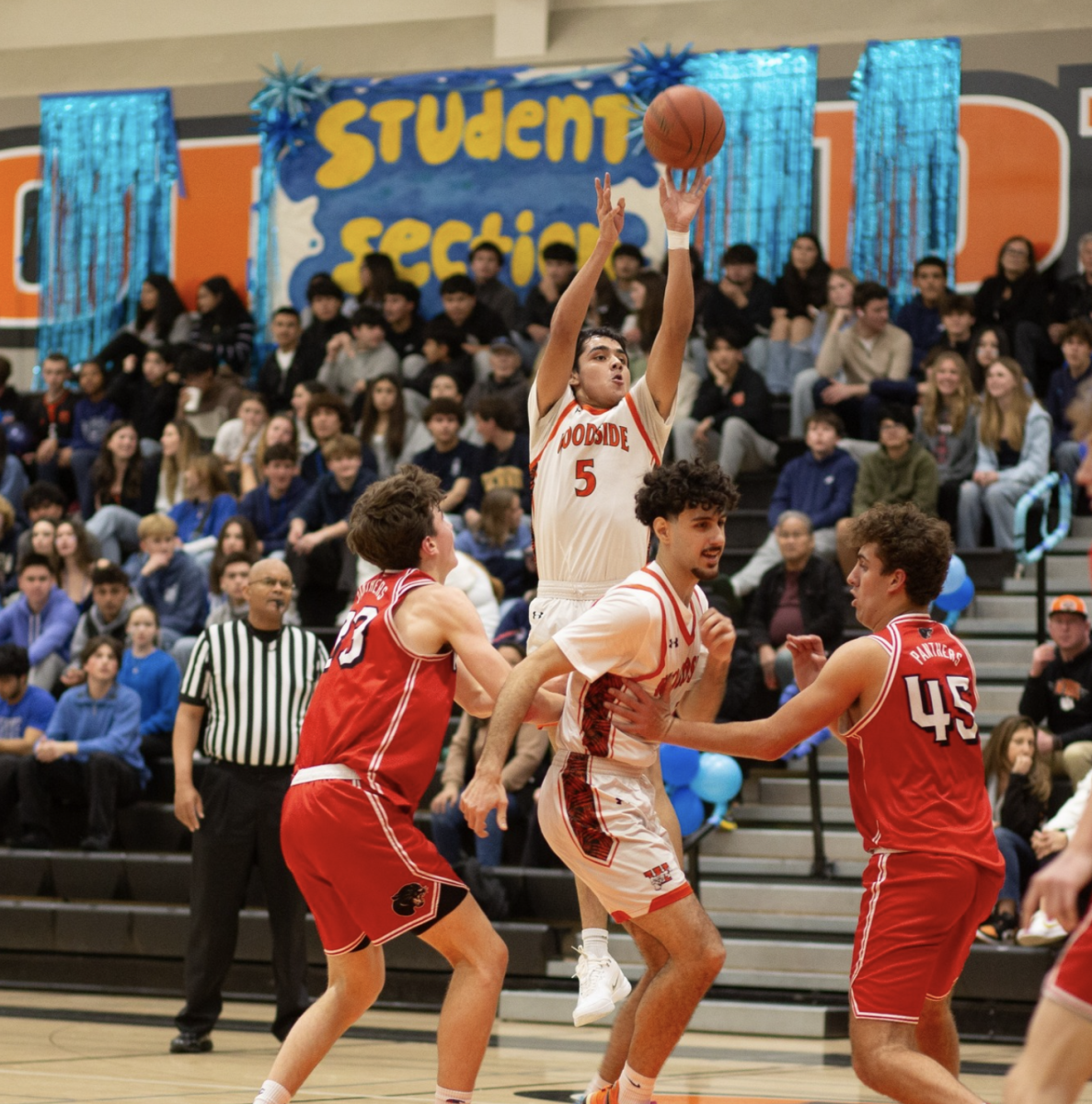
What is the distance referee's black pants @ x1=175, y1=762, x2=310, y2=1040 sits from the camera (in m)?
7.96

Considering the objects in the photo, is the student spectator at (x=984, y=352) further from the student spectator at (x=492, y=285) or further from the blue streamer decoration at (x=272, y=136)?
the blue streamer decoration at (x=272, y=136)

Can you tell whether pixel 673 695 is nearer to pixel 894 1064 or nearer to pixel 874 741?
pixel 874 741

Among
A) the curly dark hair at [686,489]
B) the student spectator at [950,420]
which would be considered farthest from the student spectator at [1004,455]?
the curly dark hair at [686,489]

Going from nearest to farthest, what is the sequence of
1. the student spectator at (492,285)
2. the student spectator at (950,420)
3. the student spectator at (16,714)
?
the student spectator at (16,714) < the student spectator at (950,420) < the student spectator at (492,285)

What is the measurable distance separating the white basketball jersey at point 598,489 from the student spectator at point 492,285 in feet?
29.7

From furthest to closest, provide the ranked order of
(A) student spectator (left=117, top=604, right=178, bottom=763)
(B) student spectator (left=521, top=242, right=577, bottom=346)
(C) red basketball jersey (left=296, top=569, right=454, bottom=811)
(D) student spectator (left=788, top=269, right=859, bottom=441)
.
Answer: (B) student spectator (left=521, top=242, right=577, bottom=346) < (D) student spectator (left=788, top=269, right=859, bottom=441) < (A) student spectator (left=117, top=604, right=178, bottom=763) < (C) red basketball jersey (left=296, top=569, right=454, bottom=811)

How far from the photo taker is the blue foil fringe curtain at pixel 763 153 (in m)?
14.9

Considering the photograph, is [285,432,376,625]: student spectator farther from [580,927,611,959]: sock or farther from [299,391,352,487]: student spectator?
[580,927,611,959]: sock

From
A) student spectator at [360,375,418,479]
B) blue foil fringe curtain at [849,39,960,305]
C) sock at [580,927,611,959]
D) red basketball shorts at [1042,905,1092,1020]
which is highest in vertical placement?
blue foil fringe curtain at [849,39,960,305]

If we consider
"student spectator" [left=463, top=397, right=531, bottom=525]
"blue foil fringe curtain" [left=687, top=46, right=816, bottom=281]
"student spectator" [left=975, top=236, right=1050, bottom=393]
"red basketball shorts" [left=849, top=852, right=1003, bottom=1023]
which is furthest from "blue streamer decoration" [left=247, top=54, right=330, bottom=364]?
"red basketball shorts" [left=849, top=852, right=1003, bottom=1023]

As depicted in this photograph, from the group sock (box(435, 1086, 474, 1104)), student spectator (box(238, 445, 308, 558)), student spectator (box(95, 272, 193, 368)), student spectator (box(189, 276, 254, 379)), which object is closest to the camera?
sock (box(435, 1086, 474, 1104))

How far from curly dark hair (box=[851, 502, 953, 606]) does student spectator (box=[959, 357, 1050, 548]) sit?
6536 millimetres

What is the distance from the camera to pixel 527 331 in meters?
14.4

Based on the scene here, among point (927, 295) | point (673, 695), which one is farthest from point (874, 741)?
point (927, 295)
